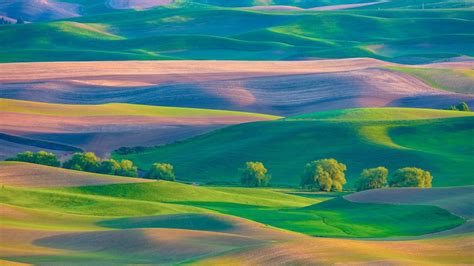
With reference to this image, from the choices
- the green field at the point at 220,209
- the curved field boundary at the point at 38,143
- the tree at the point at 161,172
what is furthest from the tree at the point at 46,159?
the green field at the point at 220,209

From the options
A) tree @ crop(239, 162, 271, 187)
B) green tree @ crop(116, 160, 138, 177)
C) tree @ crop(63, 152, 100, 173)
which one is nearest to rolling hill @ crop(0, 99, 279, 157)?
tree @ crop(63, 152, 100, 173)

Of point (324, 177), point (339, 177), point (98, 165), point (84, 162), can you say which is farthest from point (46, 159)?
point (339, 177)

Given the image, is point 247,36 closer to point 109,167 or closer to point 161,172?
point 109,167

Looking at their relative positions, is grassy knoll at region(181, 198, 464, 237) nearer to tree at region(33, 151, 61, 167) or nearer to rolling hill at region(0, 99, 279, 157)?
tree at region(33, 151, 61, 167)

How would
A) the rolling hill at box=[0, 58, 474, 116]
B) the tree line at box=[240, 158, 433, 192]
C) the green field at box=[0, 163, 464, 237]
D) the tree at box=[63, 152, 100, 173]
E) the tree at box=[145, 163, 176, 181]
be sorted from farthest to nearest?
1. the rolling hill at box=[0, 58, 474, 116]
2. the tree at box=[63, 152, 100, 173]
3. the tree at box=[145, 163, 176, 181]
4. the tree line at box=[240, 158, 433, 192]
5. the green field at box=[0, 163, 464, 237]

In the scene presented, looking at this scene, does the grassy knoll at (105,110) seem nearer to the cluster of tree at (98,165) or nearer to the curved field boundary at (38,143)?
the curved field boundary at (38,143)

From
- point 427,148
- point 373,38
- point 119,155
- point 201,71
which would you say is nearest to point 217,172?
point 119,155

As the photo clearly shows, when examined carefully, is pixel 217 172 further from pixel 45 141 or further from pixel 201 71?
pixel 201 71
